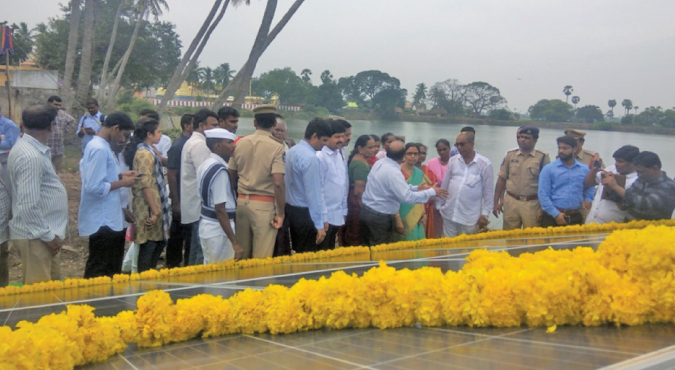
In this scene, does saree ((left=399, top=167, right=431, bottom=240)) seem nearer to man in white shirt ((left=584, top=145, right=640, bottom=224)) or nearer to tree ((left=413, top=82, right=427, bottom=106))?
man in white shirt ((left=584, top=145, right=640, bottom=224))

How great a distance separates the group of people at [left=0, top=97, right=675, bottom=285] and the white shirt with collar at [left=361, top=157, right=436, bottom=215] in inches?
0.4

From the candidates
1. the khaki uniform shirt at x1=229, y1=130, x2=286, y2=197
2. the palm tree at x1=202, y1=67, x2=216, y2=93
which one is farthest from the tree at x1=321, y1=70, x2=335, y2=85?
the palm tree at x1=202, y1=67, x2=216, y2=93

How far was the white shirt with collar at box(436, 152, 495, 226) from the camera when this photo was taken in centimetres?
579

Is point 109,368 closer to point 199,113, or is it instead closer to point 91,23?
point 199,113

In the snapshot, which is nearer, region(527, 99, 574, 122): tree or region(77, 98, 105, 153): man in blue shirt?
region(77, 98, 105, 153): man in blue shirt

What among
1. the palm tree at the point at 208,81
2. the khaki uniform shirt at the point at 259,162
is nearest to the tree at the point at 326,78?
the khaki uniform shirt at the point at 259,162

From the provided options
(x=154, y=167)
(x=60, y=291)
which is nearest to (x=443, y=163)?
(x=154, y=167)

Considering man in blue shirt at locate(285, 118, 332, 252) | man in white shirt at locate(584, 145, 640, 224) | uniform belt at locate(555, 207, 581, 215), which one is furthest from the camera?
uniform belt at locate(555, 207, 581, 215)

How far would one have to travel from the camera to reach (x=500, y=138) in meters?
8.47

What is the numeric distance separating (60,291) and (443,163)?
14.7 feet

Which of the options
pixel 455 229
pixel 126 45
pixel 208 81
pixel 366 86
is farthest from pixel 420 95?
pixel 208 81

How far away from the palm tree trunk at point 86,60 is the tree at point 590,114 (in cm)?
938

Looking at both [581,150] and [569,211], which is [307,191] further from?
[581,150]

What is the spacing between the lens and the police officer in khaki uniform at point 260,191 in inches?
166
